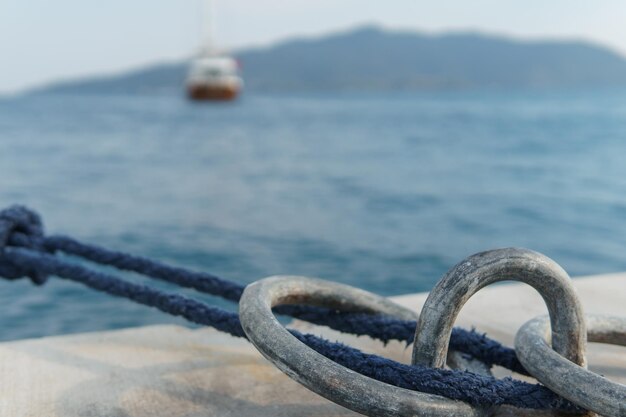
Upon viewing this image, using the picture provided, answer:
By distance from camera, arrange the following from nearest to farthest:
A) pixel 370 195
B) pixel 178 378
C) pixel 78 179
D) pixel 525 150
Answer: pixel 178 378, pixel 370 195, pixel 78 179, pixel 525 150

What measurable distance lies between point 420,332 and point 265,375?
607mm

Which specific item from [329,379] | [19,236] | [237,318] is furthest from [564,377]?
[19,236]

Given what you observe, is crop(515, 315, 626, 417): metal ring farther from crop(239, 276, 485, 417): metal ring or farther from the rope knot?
the rope knot

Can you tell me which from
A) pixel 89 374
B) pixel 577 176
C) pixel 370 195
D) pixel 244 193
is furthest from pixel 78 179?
pixel 89 374

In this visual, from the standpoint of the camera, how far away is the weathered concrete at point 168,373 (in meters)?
1.80

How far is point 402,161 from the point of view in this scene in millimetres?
19953

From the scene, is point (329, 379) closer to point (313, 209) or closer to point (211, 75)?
point (313, 209)

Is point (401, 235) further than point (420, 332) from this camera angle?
Yes

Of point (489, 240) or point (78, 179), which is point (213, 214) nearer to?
point (489, 240)

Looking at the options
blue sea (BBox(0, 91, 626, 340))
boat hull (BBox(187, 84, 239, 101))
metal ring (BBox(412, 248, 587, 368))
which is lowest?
blue sea (BBox(0, 91, 626, 340))

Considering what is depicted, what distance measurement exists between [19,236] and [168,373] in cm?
112

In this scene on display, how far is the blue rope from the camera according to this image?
1535mm

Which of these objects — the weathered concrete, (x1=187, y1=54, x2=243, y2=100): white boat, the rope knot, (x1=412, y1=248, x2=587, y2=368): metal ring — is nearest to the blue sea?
the rope knot

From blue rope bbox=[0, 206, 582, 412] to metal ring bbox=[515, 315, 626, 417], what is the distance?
8cm
